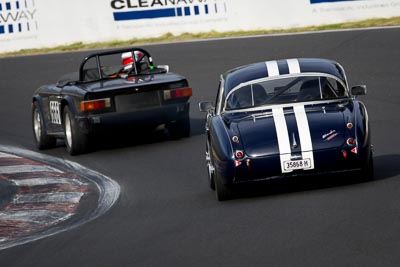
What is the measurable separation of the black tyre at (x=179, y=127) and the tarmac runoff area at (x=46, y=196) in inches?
64.4

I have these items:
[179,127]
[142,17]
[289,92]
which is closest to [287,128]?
[289,92]

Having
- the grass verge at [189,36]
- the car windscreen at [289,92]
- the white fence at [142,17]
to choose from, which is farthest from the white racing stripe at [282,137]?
the white fence at [142,17]

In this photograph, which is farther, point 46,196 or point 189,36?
point 189,36

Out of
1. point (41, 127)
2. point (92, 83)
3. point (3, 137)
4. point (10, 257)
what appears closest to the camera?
point (10, 257)

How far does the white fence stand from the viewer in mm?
26062

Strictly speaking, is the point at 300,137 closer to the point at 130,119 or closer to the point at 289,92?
the point at 289,92

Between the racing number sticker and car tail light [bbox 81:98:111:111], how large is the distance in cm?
110

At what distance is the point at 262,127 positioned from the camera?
31.3 ft

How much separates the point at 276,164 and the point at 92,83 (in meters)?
5.89

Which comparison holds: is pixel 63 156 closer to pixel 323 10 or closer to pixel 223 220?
pixel 223 220

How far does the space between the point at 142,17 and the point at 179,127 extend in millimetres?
13200

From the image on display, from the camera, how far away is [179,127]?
14750mm

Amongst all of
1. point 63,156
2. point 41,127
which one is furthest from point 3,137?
point 63,156

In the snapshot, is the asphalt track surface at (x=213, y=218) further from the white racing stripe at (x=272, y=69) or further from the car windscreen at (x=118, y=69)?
the white racing stripe at (x=272, y=69)
